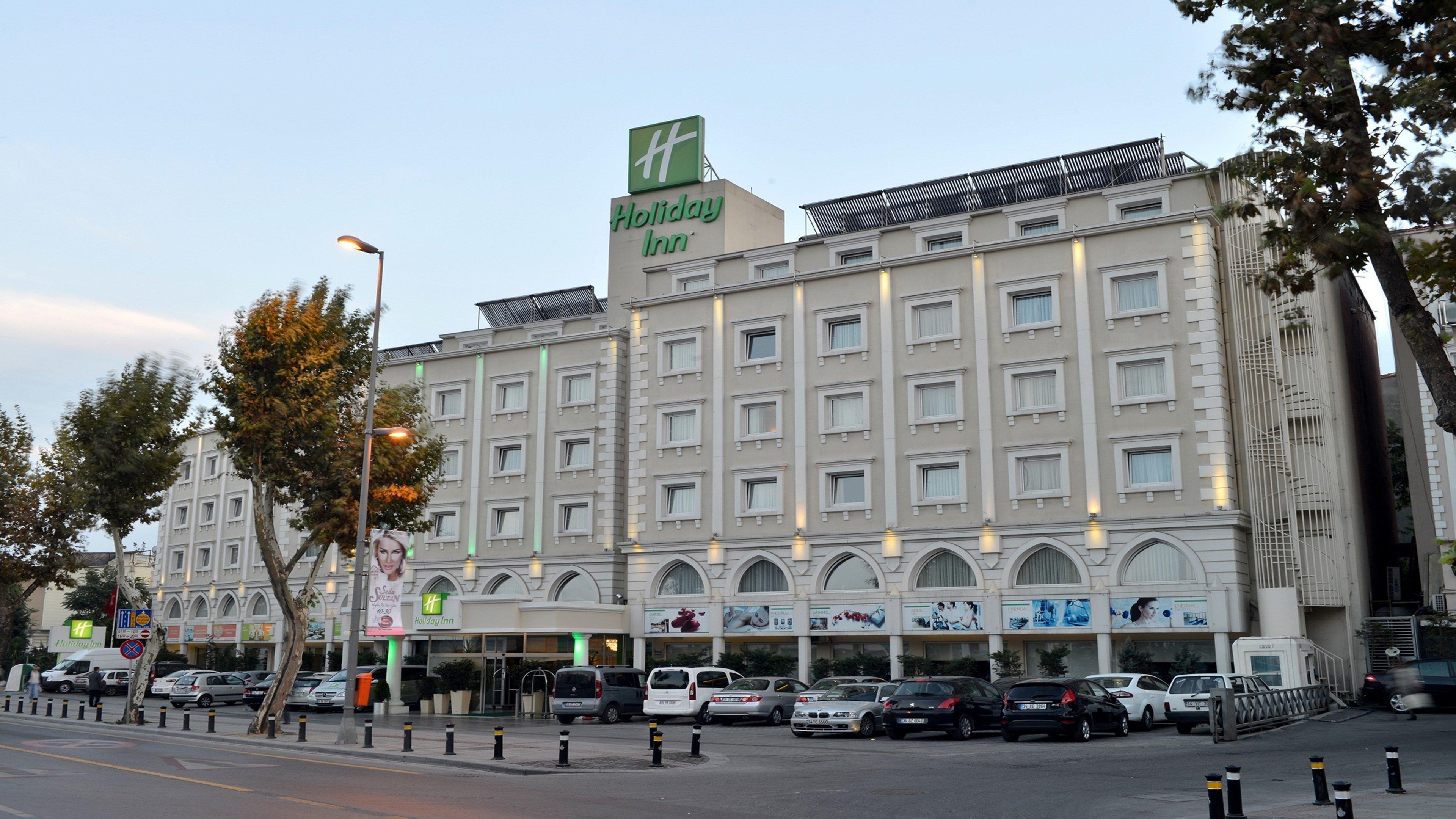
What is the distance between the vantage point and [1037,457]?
131ft

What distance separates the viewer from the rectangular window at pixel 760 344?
4591 centimetres

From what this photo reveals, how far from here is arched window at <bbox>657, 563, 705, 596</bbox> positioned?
4588 centimetres

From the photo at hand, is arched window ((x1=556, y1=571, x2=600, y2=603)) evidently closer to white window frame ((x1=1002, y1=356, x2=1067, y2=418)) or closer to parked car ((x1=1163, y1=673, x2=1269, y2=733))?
white window frame ((x1=1002, y1=356, x2=1067, y2=418))

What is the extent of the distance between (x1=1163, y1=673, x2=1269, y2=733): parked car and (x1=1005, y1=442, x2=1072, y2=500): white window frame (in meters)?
10.1

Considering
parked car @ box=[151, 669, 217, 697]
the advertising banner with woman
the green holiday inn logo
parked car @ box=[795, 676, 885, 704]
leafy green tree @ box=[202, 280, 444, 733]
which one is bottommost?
parked car @ box=[151, 669, 217, 697]

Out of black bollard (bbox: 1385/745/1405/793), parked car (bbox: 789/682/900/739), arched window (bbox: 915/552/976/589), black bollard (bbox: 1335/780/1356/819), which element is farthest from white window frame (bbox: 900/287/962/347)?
black bollard (bbox: 1335/780/1356/819)

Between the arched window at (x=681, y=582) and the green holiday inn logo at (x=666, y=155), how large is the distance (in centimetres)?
1668

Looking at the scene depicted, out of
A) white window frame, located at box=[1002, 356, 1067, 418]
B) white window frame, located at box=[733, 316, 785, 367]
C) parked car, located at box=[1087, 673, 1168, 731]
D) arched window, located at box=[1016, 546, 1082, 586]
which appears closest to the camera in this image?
parked car, located at box=[1087, 673, 1168, 731]

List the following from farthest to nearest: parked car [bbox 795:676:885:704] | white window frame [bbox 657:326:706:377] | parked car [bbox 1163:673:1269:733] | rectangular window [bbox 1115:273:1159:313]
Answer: white window frame [bbox 657:326:706:377], rectangular window [bbox 1115:273:1159:313], parked car [bbox 795:676:885:704], parked car [bbox 1163:673:1269:733]

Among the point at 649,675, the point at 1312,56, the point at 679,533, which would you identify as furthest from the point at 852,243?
→ the point at 1312,56

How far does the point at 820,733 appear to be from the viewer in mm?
29609

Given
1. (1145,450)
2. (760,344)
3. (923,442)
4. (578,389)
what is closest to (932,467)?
(923,442)

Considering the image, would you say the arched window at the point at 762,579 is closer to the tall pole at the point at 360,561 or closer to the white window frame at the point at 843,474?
the white window frame at the point at 843,474

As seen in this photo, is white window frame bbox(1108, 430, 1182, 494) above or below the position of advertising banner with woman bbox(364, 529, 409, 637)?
above
